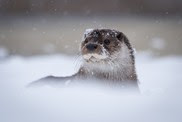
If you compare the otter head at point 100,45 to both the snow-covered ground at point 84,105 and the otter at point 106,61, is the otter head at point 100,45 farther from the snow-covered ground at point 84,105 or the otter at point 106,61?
the snow-covered ground at point 84,105

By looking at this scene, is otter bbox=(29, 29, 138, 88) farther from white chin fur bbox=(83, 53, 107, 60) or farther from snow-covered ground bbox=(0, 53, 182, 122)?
snow-covered ground bbox=(0, 53, 182, 122)

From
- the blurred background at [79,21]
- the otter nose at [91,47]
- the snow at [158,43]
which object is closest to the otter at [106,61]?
the otter nose at [91,47]

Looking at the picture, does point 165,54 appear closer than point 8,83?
No

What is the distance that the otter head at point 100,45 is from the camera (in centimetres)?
429

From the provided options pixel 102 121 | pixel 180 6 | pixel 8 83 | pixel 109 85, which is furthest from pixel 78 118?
pixel 180 6

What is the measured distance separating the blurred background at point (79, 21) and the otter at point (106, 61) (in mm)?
6352

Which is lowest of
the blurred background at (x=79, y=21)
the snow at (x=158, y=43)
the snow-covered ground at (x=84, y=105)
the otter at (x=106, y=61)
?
the snow-covered ground at (x=84, y=105)

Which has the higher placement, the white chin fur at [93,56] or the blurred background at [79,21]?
the blurred background at [79,21]

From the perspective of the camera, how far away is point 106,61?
442 cm

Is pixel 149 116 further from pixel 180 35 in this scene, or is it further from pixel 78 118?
pixel 180 35

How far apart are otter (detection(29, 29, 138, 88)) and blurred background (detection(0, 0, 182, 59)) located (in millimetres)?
6352

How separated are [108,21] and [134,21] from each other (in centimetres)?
77

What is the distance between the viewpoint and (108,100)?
143 inches

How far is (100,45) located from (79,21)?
8733mm
